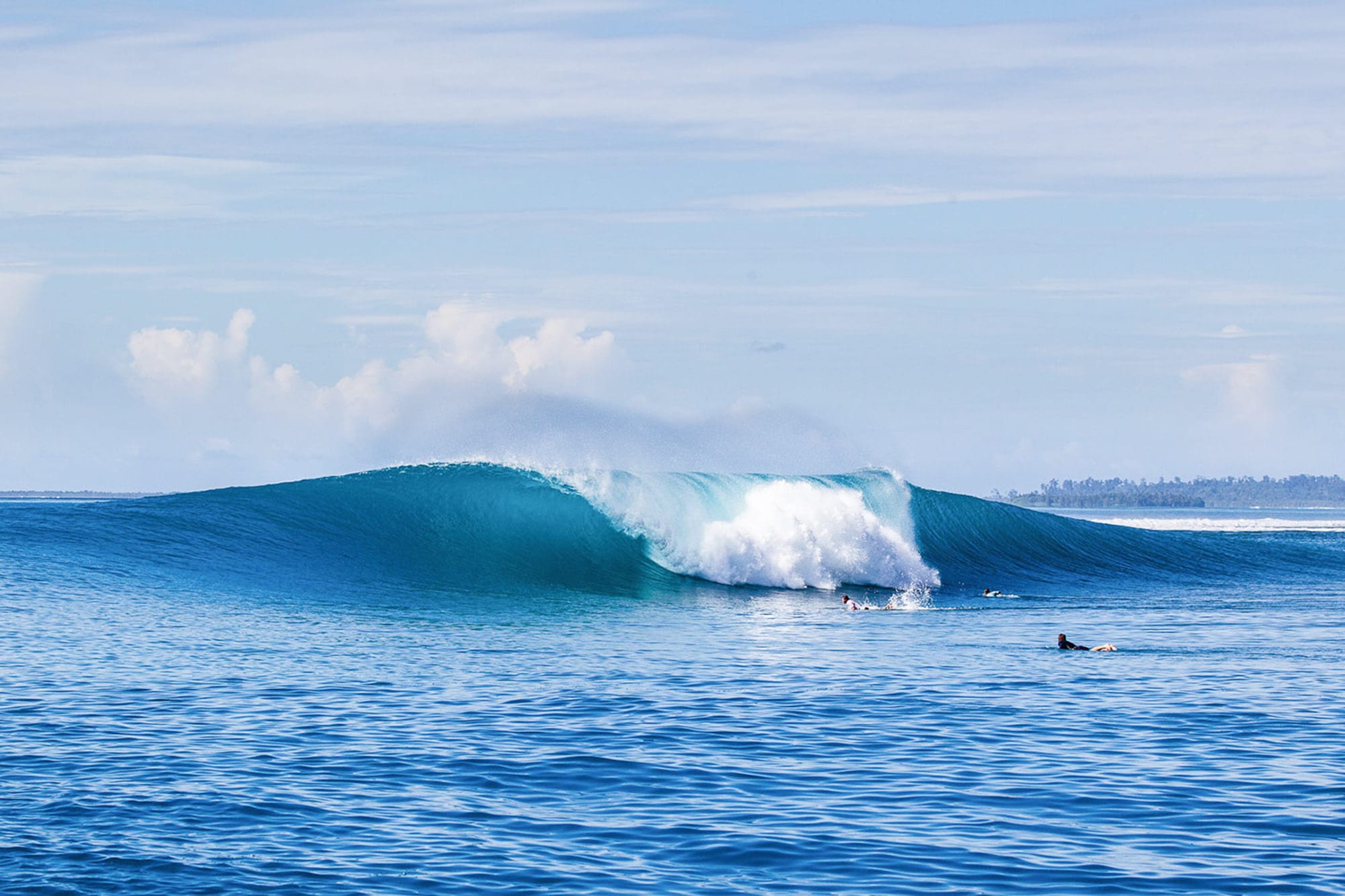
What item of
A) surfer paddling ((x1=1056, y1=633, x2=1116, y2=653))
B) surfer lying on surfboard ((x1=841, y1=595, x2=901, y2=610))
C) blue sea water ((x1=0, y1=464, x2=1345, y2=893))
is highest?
surfer lying on surfboard ((x1=841, y1=595, x2=901, y2=610))

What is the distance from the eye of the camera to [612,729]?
1204 cm

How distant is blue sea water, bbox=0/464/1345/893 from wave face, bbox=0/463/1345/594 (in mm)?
226

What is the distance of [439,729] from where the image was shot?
1191cm

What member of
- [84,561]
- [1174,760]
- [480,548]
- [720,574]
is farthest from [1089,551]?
[1174,760]

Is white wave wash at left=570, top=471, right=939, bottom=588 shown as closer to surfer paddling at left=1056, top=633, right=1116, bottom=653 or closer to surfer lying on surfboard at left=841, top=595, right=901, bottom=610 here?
surfer lying on surfboard at left=841, top=595, right=901, bottom=610

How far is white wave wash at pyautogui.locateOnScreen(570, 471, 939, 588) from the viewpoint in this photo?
3095cm

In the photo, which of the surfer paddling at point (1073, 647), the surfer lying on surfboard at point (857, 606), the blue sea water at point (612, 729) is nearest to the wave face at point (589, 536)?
the blue sea water at point (612, 729)

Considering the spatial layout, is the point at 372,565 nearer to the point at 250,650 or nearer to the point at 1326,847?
the point at 250,650

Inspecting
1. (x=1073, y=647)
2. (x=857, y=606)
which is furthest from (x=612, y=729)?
(x=857, y=606)

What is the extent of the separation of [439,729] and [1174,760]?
5.98 metres

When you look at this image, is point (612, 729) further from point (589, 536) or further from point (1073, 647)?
point (589, 536)

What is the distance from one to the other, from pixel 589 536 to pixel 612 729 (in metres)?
20.0

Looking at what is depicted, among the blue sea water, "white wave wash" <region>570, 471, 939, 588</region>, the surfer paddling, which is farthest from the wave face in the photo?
the surfer paddling

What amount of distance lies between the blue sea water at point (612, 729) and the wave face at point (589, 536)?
0.74ft
